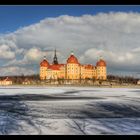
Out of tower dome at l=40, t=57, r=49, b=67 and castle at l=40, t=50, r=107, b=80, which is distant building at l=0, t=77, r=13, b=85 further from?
tower dome at l=40, t=57, r=49, b=67

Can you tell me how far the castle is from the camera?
76.9m

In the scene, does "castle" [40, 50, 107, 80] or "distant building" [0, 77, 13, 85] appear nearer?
"distant building" [0, 77, 13, 85]

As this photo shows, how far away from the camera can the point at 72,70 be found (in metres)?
79.7

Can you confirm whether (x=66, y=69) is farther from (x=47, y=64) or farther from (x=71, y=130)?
(x=71, y=130)

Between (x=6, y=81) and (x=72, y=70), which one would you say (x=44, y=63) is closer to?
(x=72, y=70)

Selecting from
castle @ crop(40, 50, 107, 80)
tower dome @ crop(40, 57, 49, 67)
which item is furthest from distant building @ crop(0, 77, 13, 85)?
tower dome @ crop(40, 57, 49, 67)

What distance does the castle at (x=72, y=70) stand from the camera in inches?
3029

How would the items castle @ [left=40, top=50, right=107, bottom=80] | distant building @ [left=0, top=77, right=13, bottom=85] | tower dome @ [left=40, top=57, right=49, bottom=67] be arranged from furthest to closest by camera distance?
tower dome @ [left=40, top=57, right=49, bottom=67], castle @ [left=40, top=50, right=107, bottom=80], distant building @ [left=0, top=77, right=13, bottom=85]

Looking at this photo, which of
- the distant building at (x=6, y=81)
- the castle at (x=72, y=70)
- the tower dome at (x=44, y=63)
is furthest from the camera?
the tower dome at (x=44, y=63)

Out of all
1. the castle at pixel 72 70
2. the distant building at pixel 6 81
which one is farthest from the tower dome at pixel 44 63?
the distant building at pixel 6 81

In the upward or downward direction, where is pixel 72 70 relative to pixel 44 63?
downward

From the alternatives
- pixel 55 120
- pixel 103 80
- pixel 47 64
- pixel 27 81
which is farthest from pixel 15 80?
pixel 55 120

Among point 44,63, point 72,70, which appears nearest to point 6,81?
point 44,63

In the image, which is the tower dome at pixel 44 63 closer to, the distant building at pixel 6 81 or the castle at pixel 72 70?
the castle at pixel 72 70
